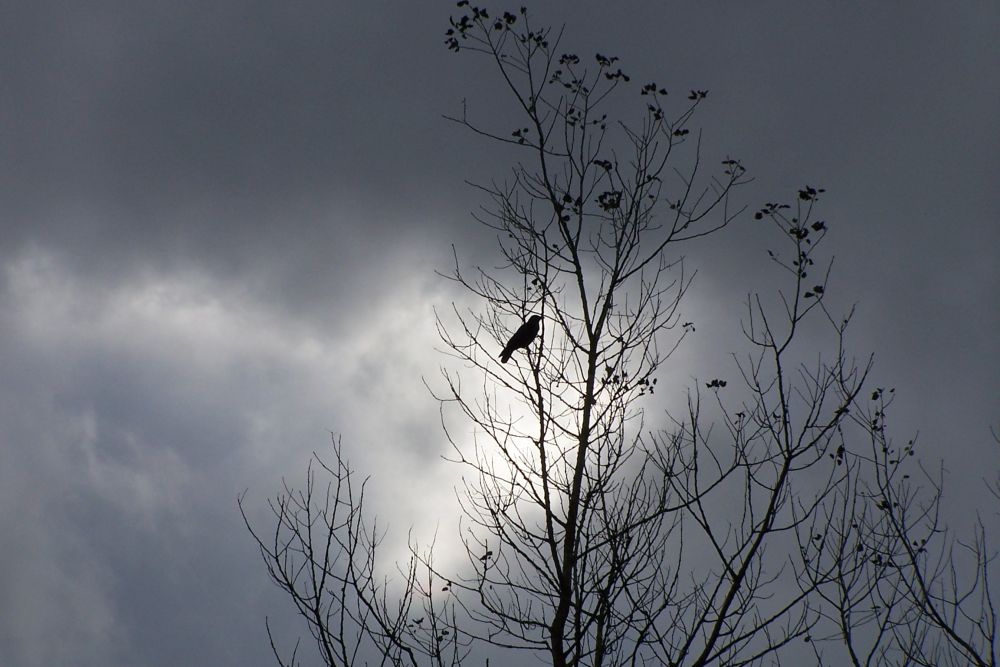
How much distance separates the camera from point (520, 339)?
6.54 meters

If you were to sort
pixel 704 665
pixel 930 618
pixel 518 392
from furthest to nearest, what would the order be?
pixel 930 618, pixel 518 392, pixel 704 665

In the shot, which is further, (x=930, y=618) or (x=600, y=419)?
(x=930, y=618)

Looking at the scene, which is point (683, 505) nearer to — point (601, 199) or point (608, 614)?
point (608, 614)

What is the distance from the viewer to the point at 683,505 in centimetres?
578

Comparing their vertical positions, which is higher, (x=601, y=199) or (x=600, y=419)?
(x=601, y=199)

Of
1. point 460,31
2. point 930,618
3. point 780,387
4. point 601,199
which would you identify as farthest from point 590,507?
point 460,31

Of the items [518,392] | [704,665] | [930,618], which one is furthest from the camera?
[930,618]

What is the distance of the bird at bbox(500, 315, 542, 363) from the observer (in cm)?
614

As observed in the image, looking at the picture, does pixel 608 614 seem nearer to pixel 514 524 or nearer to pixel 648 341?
pixel 514 524

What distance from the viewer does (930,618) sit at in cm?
668

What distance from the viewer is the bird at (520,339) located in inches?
242

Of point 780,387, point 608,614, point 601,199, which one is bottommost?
point 608,614

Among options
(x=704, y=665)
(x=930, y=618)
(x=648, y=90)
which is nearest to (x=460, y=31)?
(x=648, y=90)

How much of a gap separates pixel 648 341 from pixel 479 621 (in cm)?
235
